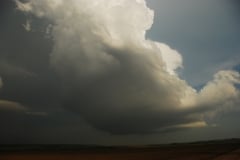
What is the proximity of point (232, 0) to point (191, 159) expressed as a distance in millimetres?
8539

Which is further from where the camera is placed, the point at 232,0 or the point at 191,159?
the point at 232,0

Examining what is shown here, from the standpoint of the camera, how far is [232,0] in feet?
54.5

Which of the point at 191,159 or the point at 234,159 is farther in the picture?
the point at 191,159

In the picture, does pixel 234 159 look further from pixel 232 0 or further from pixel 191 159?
pixel 232 0

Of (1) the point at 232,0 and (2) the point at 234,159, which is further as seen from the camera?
(1) the point at 232,0

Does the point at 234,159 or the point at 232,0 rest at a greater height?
the point at 232,0

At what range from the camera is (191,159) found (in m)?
12.6

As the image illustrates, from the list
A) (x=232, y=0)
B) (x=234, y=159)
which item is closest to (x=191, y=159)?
(x=234, y=159)

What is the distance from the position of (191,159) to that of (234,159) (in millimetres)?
1624

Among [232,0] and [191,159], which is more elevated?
[232,0]

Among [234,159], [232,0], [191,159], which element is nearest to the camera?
[234,159]

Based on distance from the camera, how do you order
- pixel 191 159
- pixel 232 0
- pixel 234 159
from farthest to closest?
1. pixel 232 0
2. pixel 191 159
3. pixel 234 159

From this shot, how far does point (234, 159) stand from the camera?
456 inches
